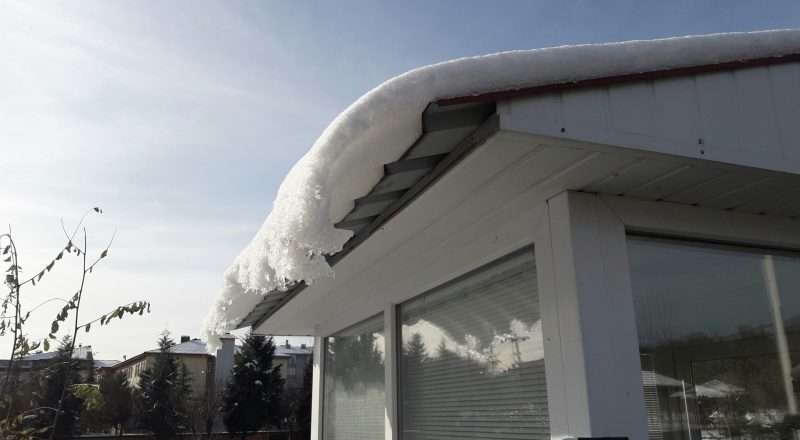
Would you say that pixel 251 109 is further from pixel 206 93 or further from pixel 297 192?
pixel 297 192

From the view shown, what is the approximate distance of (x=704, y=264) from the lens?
2.46m

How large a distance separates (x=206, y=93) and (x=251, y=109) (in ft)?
1.33

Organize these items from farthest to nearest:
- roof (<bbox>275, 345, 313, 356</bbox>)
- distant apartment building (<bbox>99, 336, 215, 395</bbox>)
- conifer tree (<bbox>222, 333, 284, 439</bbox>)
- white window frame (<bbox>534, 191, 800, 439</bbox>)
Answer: roof (<bbox>275, 345, 313, 356</bbox>) < distant apartment building (<bbox>99, 336, 215, 395</bbox>) < conifer tree (<bbox>222, 333, 284, 439</bbox>) < white window frame (<bbox>534, 191, 800, 439</bbox>)

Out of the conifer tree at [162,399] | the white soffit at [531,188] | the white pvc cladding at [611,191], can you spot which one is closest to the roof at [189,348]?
the conifer tree at [162,399]

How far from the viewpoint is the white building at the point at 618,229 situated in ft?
5.58

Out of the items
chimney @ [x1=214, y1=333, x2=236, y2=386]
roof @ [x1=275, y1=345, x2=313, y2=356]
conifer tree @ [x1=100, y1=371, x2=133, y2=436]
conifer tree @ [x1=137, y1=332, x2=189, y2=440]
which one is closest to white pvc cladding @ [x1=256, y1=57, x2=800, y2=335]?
conifer tree @ [x1=137, y1=332, x2=189, y2=440]

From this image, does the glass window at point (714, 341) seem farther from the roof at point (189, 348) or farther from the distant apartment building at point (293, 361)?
the distant apartment building at point (293, 361)

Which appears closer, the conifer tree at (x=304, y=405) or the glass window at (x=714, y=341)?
the glass window at (x=714, y=341)

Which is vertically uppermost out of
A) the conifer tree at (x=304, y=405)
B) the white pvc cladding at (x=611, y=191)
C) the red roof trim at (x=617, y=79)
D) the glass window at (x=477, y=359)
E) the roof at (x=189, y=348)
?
the roof at (x=189, y=348)

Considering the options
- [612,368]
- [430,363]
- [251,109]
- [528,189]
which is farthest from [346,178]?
[251,109]

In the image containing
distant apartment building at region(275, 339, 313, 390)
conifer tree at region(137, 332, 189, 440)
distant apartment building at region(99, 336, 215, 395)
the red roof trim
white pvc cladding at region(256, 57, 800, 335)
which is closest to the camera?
the red roof trim

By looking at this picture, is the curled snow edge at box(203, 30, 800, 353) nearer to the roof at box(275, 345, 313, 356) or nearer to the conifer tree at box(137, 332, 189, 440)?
the conifer tree at box(137, 332, 189, 440)

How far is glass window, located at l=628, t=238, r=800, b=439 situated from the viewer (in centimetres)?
221

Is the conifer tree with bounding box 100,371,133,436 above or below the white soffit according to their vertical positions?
below
